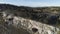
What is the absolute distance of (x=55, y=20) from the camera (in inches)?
600

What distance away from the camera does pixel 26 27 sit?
1404cm

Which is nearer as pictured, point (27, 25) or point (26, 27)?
point (26, 27)

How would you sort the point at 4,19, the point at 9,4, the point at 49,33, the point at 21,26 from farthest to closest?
the point at 9,4 → the point at 4,19 → the point at 21,26 → the point at 49,33

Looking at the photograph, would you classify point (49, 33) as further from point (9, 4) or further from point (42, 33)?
point (9, 4)

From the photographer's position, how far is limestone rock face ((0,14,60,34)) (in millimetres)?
13375

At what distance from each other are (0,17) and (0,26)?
2.00m

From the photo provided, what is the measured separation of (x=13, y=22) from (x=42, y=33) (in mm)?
2582

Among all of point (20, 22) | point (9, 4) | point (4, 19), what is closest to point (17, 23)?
point (20, 22)

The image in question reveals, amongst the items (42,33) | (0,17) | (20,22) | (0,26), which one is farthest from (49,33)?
(0,17)

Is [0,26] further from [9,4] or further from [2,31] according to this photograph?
[9,4]

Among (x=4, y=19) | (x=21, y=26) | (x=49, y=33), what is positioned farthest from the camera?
(x=4, y=19)

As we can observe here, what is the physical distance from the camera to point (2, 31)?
43.6ft

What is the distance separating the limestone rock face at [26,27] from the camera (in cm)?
1338

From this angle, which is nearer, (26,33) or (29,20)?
(26,33)
